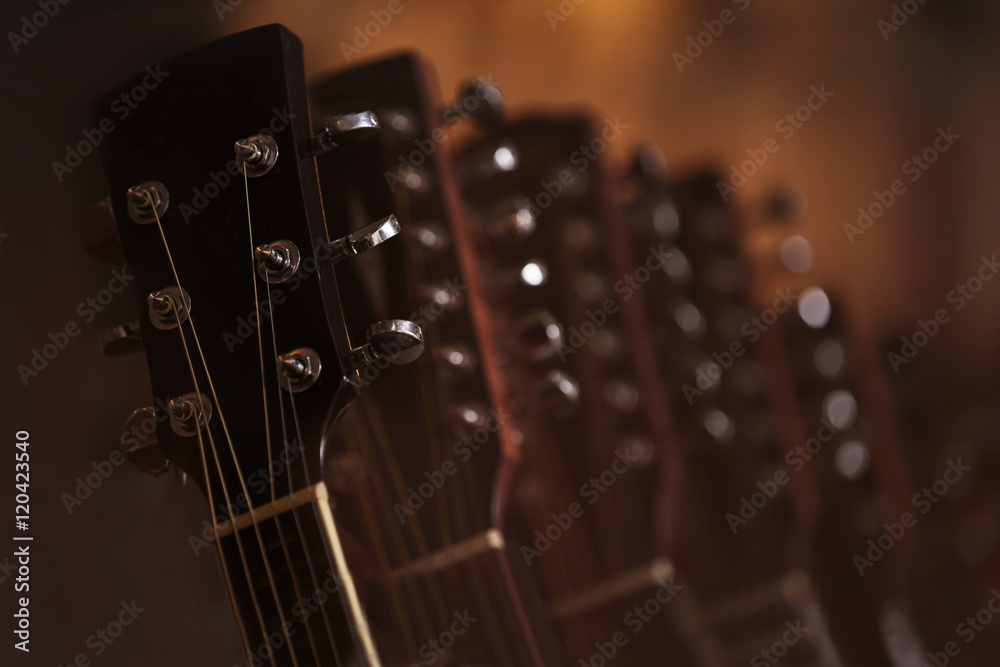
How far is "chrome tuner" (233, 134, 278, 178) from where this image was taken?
0.65 m

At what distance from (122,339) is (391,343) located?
0.26m

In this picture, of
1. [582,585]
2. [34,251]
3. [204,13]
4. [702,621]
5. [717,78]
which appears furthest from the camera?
[717,78]

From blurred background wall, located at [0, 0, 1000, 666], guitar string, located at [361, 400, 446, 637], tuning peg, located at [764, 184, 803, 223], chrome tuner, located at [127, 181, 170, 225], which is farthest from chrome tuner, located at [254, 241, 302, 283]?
tuning peg, located at [764, 184, 803, 223]

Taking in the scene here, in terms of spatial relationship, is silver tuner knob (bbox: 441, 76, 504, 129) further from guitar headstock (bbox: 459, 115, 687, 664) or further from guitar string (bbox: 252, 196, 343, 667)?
guitar string (bbox: 252, 196, 343, 667)

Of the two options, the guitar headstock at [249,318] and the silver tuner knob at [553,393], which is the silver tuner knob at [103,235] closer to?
the guitar headstock at [249,318]

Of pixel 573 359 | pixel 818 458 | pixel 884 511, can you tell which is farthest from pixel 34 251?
pixel 884 511

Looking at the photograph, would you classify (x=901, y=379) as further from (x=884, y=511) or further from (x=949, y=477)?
(x=884, y=511)

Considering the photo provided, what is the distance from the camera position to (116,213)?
2.31 feet

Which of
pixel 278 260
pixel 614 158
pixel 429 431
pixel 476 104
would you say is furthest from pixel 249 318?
pixel 614 158

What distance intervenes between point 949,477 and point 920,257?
0.58 metres

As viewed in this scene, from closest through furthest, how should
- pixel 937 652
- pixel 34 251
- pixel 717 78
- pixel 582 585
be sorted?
pixel 34 251 < pixel 582 585 < pixel 937 652 < pixel 717 78

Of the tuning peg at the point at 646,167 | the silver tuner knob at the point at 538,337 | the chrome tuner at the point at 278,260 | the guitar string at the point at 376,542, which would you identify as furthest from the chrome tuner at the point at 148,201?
the tuning peg at the point at 646,167

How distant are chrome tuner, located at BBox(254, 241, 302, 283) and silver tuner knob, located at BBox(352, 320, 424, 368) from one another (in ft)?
0.27

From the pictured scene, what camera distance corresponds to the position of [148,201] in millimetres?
683
